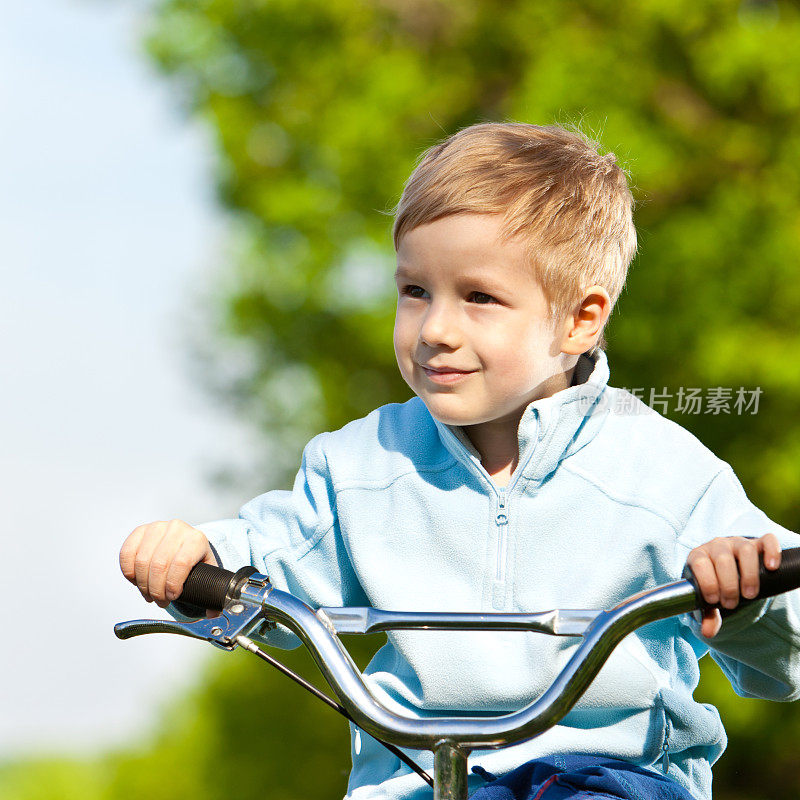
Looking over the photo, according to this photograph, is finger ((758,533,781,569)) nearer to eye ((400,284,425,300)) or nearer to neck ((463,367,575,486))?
neck ((463,367,575,486))

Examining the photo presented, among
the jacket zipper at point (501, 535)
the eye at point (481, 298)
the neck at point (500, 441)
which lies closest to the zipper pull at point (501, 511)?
the jacket zipper at point (501, 535)

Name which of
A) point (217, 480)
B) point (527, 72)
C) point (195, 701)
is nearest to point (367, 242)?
point (527, 72)

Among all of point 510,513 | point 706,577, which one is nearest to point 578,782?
point 706,577

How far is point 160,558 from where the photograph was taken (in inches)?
77.5

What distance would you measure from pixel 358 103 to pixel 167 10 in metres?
1.90

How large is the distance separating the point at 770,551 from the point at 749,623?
0.28 metres

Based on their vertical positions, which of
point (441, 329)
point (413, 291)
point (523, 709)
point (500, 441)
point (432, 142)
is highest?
point (432, 142)

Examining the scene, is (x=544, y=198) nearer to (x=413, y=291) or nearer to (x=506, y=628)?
(x=413, y=291)

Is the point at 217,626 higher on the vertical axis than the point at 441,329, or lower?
lower

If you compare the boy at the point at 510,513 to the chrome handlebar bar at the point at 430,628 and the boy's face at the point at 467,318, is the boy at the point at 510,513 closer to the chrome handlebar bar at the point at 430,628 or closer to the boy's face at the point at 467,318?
the boy's face at the point at 467,318

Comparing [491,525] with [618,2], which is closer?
[491,525]

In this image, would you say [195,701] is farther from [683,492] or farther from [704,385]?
[683,492]

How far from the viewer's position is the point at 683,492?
2201 millimetres

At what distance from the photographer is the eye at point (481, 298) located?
86.6 inches
